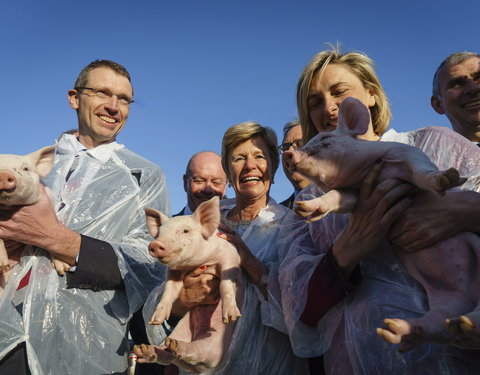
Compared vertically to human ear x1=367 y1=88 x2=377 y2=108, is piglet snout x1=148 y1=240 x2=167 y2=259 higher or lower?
lower

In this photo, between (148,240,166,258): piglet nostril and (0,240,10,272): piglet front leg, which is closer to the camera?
(148,240,166,258): piglet nostril

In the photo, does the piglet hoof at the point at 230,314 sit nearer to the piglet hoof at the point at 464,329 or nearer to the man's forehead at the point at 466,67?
the piglet hoof at the point at 464,329

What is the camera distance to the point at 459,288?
1.84 meters

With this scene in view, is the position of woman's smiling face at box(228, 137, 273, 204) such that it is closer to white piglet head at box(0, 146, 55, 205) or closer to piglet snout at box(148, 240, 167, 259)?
piglet snout at box(148, 240, 167, 259)

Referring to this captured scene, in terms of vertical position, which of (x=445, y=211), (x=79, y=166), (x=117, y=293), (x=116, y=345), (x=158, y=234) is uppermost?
(x=79, y=166)

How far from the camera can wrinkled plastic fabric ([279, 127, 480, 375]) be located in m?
1.89

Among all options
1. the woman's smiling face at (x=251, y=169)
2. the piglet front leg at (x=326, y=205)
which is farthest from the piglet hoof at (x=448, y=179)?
the woman's smiling face at (x=251, y=169)

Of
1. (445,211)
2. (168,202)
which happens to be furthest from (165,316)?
(445,211)

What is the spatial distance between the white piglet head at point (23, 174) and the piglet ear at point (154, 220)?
65 centimetres

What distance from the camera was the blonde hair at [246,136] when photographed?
139 inches

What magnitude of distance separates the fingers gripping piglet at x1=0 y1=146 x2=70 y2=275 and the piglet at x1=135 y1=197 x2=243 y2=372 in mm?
656

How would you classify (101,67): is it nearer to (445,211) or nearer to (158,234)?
(158,234)

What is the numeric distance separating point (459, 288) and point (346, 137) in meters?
0.82

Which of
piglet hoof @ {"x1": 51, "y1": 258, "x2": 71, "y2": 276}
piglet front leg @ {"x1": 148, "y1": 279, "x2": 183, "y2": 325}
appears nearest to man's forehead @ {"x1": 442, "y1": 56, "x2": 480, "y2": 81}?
piglet front leg @ {"x1": 148, "y1": 279, "x2": 183, "y2": 325}
